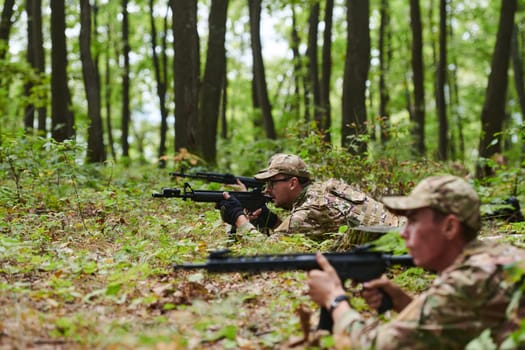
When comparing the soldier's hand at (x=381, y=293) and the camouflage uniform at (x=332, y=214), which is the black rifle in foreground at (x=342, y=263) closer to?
the soldier's hand at (x=381, y=293)

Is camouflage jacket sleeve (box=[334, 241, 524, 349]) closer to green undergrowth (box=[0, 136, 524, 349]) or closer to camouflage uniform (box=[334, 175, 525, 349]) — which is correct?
camouflage uniform (box=[334, 175, 525, 349])

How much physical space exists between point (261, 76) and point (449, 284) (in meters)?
13.0

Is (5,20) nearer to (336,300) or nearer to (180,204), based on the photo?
(180,204)

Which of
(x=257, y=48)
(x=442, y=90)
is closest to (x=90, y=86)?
(x=257, y=48)

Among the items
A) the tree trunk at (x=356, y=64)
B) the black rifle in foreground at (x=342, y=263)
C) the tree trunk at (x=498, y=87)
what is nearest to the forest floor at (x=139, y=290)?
the black rifle in foreground at (x=342, y=263)

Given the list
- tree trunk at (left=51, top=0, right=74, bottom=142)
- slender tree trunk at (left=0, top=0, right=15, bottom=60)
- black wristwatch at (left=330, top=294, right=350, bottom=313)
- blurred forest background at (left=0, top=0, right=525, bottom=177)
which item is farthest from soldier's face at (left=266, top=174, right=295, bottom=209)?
slender tree trunk at (left=0, top=0, right=15, bottom=60)

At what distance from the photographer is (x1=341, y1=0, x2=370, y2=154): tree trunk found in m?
11.7

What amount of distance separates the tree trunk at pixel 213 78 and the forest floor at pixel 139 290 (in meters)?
6.21

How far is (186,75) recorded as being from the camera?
1236 cm

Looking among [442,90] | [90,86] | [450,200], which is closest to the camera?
[450,200]

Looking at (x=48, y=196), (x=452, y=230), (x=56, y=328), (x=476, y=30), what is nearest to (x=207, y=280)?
(x=56, y=328)

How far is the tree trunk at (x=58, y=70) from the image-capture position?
12844 mm

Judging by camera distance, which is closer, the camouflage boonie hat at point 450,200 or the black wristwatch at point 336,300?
the camouflage boonie hat at point 450,200

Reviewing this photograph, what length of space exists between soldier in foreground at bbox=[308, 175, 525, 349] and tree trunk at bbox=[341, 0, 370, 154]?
8.52 m
